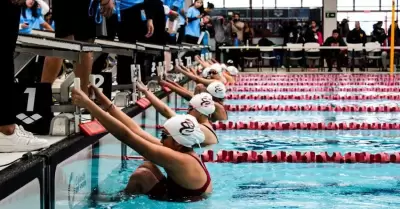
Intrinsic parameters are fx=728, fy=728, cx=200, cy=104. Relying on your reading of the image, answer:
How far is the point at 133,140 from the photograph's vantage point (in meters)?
4.32

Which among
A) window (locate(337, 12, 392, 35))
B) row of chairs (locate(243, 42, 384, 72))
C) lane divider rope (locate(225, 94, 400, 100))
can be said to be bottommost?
lane divider rope (locate(225, 94, 400, 100))

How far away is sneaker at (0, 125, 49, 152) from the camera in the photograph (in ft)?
12.5

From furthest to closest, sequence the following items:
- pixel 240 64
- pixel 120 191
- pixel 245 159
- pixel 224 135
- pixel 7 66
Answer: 1. pixel 240 64
2. pixel 224 135
3. pixel 245 159
4. pixel 120 191
5. pixel 7 66

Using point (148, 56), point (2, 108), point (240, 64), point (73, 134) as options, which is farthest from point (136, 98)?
point (240, 64)

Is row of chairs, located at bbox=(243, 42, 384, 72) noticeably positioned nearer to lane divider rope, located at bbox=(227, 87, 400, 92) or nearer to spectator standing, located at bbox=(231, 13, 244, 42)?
spectator standing, located at bbox=(231, 13, 244, 42)

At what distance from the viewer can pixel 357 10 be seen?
29.1 meters

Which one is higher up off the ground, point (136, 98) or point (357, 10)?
point (357, 10)

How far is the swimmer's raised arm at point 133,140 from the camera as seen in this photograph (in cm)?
423

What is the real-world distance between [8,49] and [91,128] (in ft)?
3.11

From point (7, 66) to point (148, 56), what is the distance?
23.2 ft

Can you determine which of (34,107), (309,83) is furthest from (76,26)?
(309,83)

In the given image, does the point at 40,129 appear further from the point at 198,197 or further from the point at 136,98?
the point at 136,98

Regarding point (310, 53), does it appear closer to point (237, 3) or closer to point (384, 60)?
point (384, 60)

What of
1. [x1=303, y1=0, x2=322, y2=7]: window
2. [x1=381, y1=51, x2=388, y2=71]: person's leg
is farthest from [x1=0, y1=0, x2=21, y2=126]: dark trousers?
[x1=303, y1=0, x2=322, y2=7]: window
